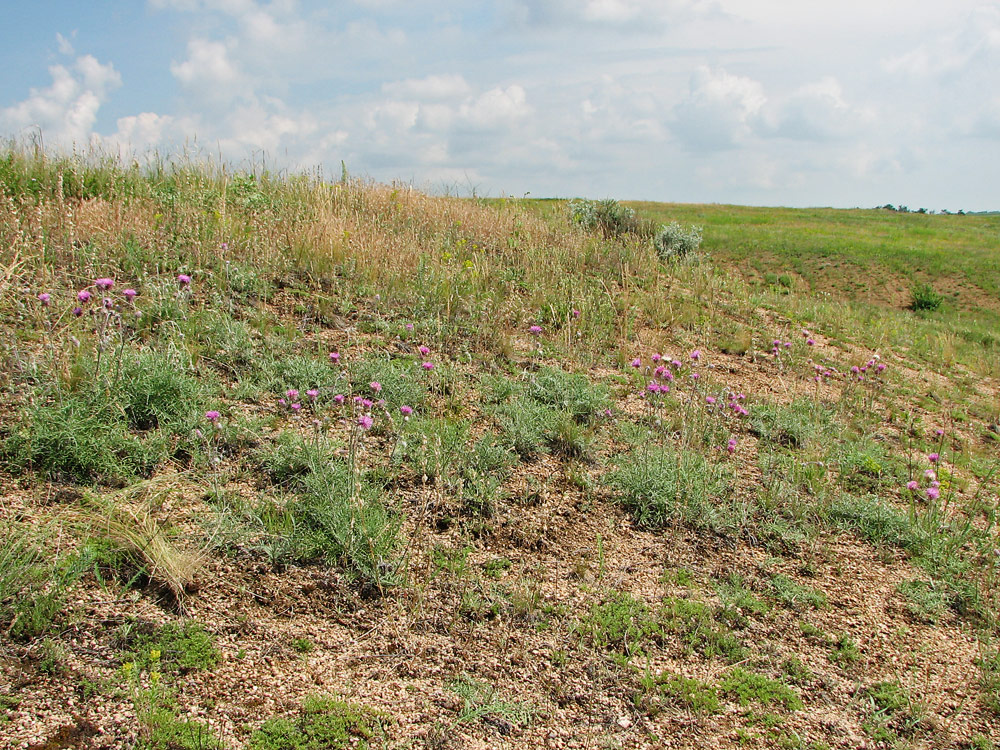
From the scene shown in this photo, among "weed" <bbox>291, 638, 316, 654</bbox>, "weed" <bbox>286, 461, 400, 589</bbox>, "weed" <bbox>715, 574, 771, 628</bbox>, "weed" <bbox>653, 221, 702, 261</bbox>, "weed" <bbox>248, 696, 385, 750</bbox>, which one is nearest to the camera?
"weed" <bbox>248, 696, 385, 750</bbox>

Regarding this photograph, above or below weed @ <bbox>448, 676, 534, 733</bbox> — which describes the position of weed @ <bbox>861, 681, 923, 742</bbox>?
below

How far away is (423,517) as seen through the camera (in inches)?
124

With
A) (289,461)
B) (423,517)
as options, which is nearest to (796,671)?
(423,517)

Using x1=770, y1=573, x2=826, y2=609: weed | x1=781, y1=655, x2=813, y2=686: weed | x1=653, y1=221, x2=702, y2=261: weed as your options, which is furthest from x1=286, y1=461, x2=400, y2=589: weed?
x1=653, y1=221, x2=702, y2=261: weed

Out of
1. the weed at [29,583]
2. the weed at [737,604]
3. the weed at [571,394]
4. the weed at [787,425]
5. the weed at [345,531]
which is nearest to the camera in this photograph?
the weed at [29,583]

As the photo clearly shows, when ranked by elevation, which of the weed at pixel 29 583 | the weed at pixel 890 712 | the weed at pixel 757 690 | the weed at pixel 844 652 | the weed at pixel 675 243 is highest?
the weed at pixel 675 243

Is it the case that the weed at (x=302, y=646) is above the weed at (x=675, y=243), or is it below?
below

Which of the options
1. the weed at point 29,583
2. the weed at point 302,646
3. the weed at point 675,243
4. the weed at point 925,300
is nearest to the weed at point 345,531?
the weed at point 302,646

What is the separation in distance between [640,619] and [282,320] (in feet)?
11.7

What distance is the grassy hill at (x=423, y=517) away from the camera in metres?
2.36

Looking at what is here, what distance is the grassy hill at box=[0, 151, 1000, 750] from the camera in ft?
7.73

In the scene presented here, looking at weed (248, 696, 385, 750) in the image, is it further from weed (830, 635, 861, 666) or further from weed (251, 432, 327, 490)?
weed (830, 635, 861, 666)

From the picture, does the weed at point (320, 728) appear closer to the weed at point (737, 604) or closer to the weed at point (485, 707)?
the weed at point (485, 707)

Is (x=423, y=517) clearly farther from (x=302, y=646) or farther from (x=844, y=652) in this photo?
(x=844, y=652)
